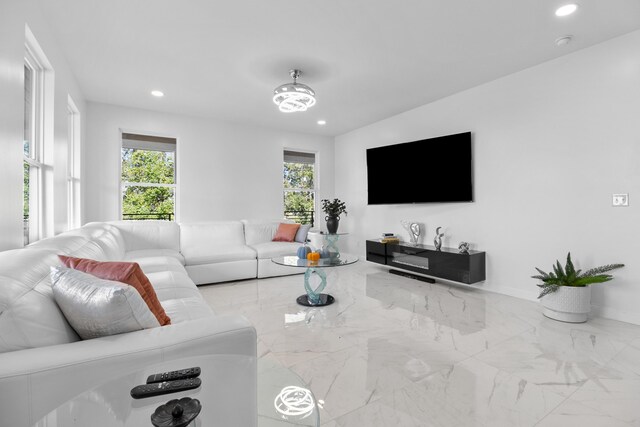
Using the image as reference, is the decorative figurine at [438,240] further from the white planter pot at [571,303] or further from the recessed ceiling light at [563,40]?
the recessed ceiling light at [563,40]

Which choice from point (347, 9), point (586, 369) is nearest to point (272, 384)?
point (586, 369)

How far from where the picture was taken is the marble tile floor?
5.00 ft

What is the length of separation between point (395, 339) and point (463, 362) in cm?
51

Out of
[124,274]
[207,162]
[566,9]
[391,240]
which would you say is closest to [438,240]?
[391,240]

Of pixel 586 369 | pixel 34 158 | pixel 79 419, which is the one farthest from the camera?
pixel 34 158

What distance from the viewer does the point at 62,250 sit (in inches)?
67.6

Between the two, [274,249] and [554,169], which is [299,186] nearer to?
[274,249]

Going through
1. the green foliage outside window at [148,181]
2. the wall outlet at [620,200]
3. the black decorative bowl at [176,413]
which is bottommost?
the black decorative bowl at [176,413]

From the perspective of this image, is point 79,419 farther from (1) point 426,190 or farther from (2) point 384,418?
(1) point 426,190

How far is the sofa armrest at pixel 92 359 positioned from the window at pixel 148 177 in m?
4.24

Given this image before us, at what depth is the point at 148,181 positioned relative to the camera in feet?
15.7

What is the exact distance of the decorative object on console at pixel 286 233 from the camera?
4.89 metres

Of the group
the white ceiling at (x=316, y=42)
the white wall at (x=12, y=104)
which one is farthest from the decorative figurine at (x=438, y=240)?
the white wall at (x=12, y=104)

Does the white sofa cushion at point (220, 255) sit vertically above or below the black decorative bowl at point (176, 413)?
below
